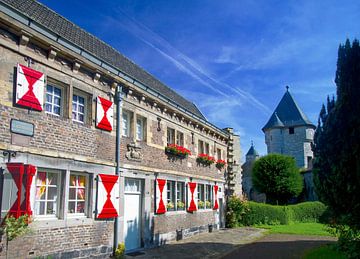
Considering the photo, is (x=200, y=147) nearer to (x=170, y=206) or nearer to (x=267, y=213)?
(x=170, y=206)

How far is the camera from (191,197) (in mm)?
15156

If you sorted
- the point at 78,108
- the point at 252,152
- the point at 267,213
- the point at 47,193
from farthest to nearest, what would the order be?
the point at 252,152 < the point at 267,213 < the point at 78,108 < the point at 47,193

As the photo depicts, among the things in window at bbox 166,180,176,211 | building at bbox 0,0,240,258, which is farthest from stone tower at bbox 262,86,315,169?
window at bbox 166,180,176,211

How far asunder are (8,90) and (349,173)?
24.7 ft

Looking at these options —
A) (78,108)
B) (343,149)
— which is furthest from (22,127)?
(343,149)

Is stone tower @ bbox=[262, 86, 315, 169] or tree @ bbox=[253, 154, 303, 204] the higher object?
stone tower @ bbox=[262, 86, 315, 169]

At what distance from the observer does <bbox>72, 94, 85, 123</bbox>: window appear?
30.4 feet

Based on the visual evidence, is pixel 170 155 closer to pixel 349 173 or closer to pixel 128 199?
pixel 128 199

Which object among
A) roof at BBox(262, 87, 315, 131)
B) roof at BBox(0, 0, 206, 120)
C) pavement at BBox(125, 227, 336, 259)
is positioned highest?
roof at BBox(262, 87, 315, 131)

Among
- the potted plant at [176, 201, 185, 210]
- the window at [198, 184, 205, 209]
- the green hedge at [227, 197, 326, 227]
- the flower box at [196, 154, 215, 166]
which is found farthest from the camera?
the green hedge at [227, 197, 326, 227]

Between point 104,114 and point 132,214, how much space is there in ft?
11.8

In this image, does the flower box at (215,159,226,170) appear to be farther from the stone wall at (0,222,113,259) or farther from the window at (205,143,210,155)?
the stone wall at (0,222,113,259)

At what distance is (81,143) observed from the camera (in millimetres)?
9141

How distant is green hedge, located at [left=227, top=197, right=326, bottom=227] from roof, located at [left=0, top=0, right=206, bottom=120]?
8.81 metres
